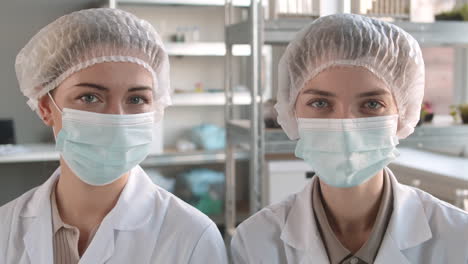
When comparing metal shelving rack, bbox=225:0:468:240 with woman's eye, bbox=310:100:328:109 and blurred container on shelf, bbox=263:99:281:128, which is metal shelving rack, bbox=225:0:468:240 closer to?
blurred container on shelf, bbox=263:99:281:128

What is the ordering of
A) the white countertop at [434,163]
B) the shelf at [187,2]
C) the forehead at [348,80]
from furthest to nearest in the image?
1. the shelf at [187,2]
2. the white countertop at [434,163]
3. the forehead at [348,80]

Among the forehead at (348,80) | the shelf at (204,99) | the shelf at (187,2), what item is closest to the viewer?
the forehead at (348,80)

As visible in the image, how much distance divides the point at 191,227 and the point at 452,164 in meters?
1.60

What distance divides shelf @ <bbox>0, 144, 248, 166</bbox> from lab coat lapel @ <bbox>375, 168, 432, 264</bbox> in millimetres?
2310

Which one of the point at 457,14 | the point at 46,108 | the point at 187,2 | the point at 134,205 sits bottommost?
the point at 134,205

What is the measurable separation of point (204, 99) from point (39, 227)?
2.39 metres

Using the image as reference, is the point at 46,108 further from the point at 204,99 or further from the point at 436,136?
the point at 204,99

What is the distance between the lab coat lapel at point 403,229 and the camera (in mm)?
1055

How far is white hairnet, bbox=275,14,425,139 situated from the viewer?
3.52ft

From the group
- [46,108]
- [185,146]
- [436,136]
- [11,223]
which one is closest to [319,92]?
[46,108]

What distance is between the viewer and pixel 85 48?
111 cm

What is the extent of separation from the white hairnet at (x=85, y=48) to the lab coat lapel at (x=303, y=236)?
42 centimetres

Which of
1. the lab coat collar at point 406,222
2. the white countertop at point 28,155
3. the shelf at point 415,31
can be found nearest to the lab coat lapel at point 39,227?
the lab coat collar at point 406,222

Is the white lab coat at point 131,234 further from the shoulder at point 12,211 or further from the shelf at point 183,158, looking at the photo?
the shelf at point 183,158
